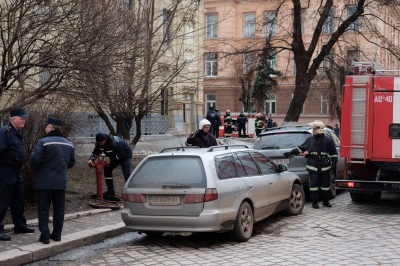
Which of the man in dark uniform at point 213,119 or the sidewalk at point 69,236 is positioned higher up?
the man in dark uniform at point 213,119

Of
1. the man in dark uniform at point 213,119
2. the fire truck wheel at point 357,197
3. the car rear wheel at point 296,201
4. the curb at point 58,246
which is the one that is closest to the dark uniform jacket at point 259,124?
the man in dark uniform at point 213,119

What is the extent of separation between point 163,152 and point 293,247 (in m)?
2.57

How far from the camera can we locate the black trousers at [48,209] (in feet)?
26.1

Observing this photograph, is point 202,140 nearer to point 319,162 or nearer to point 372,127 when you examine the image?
point 319,162

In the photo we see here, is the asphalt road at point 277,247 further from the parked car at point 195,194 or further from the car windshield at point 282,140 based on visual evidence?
the car windshield at point 282,140

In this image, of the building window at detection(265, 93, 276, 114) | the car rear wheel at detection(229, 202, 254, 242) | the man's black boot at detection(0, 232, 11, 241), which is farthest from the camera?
the building window at detection(265, 93, 276, 114)

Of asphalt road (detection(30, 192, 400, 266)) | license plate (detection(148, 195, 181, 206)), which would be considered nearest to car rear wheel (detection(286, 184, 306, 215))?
asphalt road (detection(30, 192, 400, 266))

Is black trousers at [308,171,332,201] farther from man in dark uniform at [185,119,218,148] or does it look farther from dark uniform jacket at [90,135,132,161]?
dark uniform jacket at [90,135,132,161]

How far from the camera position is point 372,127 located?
1095 cm

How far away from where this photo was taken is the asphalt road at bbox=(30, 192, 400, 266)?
7.41 metres

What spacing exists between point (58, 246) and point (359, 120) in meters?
6.31

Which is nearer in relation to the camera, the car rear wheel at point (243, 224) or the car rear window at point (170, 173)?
the car rear window at point (170, 173)

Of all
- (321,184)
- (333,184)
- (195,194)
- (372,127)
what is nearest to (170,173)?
(195,194)

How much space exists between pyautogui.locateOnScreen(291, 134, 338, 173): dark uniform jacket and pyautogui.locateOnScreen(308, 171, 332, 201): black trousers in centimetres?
11
